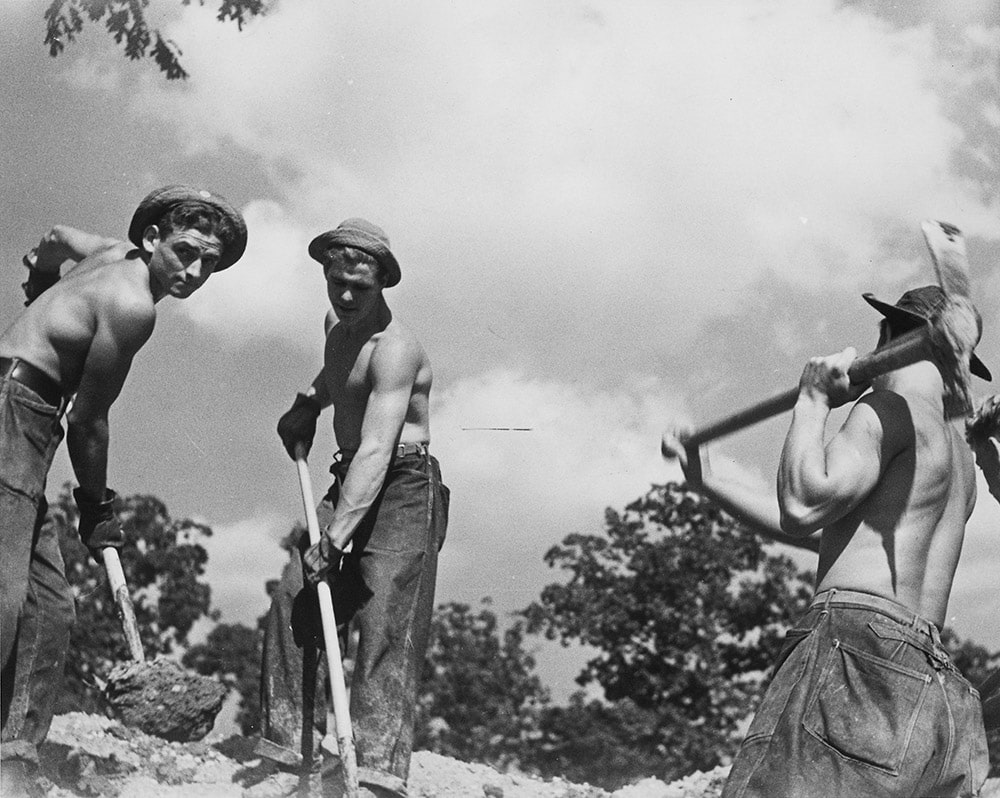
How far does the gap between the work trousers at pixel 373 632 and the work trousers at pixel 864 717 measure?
2028 millimetres

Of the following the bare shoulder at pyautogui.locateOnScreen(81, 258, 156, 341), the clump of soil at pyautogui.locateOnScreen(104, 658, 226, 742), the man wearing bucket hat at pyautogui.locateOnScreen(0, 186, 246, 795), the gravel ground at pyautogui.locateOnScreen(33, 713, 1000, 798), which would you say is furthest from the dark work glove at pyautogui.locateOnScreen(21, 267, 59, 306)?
the clump of soil at pyautogui.locateOnScreen(104, 658, 226, 742)

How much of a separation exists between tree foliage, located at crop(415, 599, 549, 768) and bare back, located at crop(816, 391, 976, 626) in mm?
21046

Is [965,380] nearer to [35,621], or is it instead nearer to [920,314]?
[920,314]

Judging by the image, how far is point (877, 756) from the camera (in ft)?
10.4

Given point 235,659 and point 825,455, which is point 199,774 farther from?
point 235,659

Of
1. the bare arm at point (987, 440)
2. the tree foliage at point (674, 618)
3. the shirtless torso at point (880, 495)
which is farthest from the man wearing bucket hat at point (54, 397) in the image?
the tree foliage at point (674, 618)

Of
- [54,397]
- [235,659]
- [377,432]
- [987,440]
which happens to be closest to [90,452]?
[54,397]

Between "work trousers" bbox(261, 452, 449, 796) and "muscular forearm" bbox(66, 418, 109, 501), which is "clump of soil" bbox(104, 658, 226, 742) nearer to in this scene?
"work trousers" bbox(261, 452, 449, 796)

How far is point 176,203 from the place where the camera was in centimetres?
493

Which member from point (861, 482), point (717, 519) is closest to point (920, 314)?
point (861, 482)

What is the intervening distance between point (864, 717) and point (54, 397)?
2859 millimetres

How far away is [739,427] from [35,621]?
2.40 m

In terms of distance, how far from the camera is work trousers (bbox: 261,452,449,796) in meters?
5.09

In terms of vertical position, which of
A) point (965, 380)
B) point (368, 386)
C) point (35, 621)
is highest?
point (368, 386)
